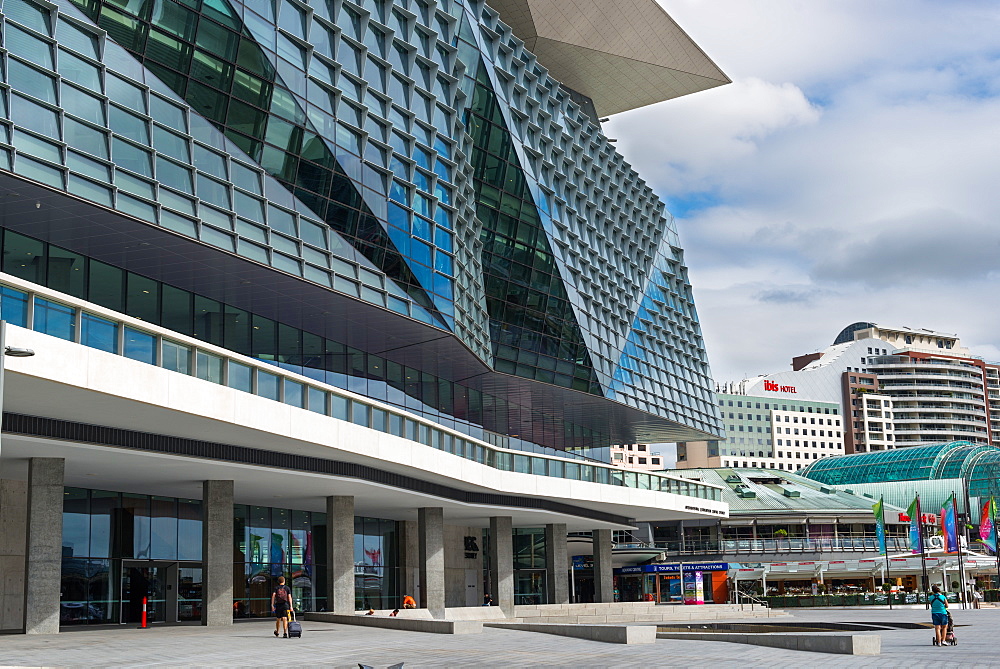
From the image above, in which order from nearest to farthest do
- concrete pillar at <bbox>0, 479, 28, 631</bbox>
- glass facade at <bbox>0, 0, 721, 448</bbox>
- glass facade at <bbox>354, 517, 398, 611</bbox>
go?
glass facade at <bbox>0, 0, 721, 448</bbox> < concrete pillar at <bbox>0, 479, 28, 631</bbox> < glass facade at <bbox>354, 517, 398, 611</bbox>

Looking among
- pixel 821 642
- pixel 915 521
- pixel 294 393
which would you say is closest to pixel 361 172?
pixel 294 393

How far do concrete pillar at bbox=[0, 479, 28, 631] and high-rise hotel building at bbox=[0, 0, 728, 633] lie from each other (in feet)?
0.29

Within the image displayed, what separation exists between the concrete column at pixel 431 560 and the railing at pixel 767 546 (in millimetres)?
44692

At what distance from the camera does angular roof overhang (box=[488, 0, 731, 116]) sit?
214 feet

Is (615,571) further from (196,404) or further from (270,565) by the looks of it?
(196,404)

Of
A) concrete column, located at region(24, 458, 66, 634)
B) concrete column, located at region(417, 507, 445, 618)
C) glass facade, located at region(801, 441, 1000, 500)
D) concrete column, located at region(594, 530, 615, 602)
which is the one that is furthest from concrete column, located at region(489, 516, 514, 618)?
glass facade, located at region(801, 441, 1000, 500)

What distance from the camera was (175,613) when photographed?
39.2 metres

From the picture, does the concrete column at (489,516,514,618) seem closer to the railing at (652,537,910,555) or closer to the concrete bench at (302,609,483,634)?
the concrete bench at (302,609,483,634)

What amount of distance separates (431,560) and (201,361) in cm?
2263

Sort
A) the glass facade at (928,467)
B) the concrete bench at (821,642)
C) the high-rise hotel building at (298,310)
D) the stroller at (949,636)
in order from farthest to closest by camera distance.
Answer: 1. the glass facade at (928,467)
2. the high-rise hotel building at (298,310)
3. the stroller at (949,636)
4. the concrete bench at (821,642)

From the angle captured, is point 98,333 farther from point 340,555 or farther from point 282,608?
point 340,555

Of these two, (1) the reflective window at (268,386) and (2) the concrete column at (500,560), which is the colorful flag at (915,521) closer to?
(2) the concrete column at (500,560)

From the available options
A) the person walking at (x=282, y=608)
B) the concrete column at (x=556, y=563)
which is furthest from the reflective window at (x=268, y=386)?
the concrete column at (x=556, y=563)

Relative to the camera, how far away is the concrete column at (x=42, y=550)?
2722 cm
